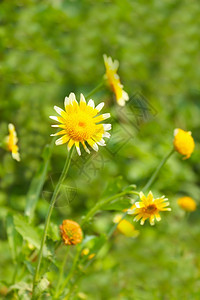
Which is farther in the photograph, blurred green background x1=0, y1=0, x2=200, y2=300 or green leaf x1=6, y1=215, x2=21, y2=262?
blurred green background x1=0, y1=0, x2=200, y2=300

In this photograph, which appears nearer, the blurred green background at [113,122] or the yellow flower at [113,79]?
the yellow flower at [113,79]

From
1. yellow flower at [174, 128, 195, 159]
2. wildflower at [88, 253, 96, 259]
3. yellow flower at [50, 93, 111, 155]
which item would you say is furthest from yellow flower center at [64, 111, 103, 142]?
wildflower at [88, 253, 96, 259]

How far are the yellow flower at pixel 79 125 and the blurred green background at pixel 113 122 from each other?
1.43ft

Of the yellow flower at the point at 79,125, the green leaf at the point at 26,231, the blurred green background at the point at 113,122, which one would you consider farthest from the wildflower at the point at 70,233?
the blurred green background at the point at 113,122

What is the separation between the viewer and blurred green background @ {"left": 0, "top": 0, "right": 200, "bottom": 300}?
1647 millimetres

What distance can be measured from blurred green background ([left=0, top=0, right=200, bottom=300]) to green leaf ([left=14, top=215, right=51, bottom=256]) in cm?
36

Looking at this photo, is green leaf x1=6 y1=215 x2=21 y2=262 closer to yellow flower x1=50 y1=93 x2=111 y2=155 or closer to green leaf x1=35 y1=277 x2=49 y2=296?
green leaf x1=35 y1=277 x2=49 y2=296

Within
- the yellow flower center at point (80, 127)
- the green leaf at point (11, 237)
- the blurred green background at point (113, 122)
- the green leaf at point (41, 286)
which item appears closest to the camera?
the yellow flower center at point (80, 127)

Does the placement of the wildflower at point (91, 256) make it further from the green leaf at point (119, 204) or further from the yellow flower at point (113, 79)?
the yellow flower at point (113, 79)

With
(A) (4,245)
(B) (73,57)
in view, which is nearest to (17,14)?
(B) (73,57)

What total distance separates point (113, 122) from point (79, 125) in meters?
0.66

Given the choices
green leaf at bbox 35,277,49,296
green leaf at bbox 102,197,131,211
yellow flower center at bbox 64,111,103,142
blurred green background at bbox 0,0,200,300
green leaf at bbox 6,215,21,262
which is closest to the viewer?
yellow flower center at bbox 64,111,103,142

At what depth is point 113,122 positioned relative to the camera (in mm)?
1393

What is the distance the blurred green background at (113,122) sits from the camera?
1647 millimetres
